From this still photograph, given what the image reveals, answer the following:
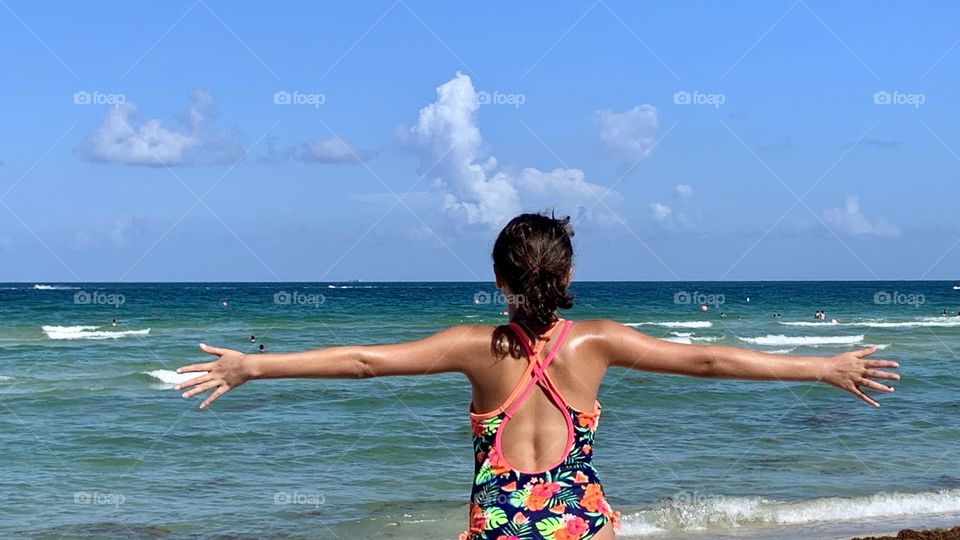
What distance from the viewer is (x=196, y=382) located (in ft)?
9.16

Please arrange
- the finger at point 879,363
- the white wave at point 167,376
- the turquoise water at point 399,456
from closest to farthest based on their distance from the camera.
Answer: the finger at point 879,363
the turquoise water at point 399,456
the white wave at point 167,376

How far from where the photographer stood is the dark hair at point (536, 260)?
2.78 metres

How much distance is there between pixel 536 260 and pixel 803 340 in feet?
120

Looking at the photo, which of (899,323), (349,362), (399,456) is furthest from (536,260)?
(899,323)

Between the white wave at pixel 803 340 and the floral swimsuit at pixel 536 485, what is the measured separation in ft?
113

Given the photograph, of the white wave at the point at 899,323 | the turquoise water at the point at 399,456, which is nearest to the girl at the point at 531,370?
the turquoise water at the point at 399,456

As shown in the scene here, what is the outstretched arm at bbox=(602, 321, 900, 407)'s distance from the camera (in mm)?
2896

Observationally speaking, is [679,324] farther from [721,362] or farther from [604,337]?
[604,337]

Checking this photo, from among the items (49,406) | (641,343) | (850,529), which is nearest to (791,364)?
(641,343)

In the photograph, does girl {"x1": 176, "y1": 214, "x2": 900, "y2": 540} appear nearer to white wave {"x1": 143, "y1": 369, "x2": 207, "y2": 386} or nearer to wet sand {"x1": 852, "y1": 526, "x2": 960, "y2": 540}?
wet sand {"x1": 852, "y1": 526, "x2": 960, "y2": 540}

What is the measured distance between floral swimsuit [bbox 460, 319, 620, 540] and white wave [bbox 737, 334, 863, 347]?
34.4 metres

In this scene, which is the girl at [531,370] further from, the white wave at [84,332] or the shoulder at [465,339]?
the white wave at [84,332]

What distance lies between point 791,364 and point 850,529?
748 cm

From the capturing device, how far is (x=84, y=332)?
125ft
